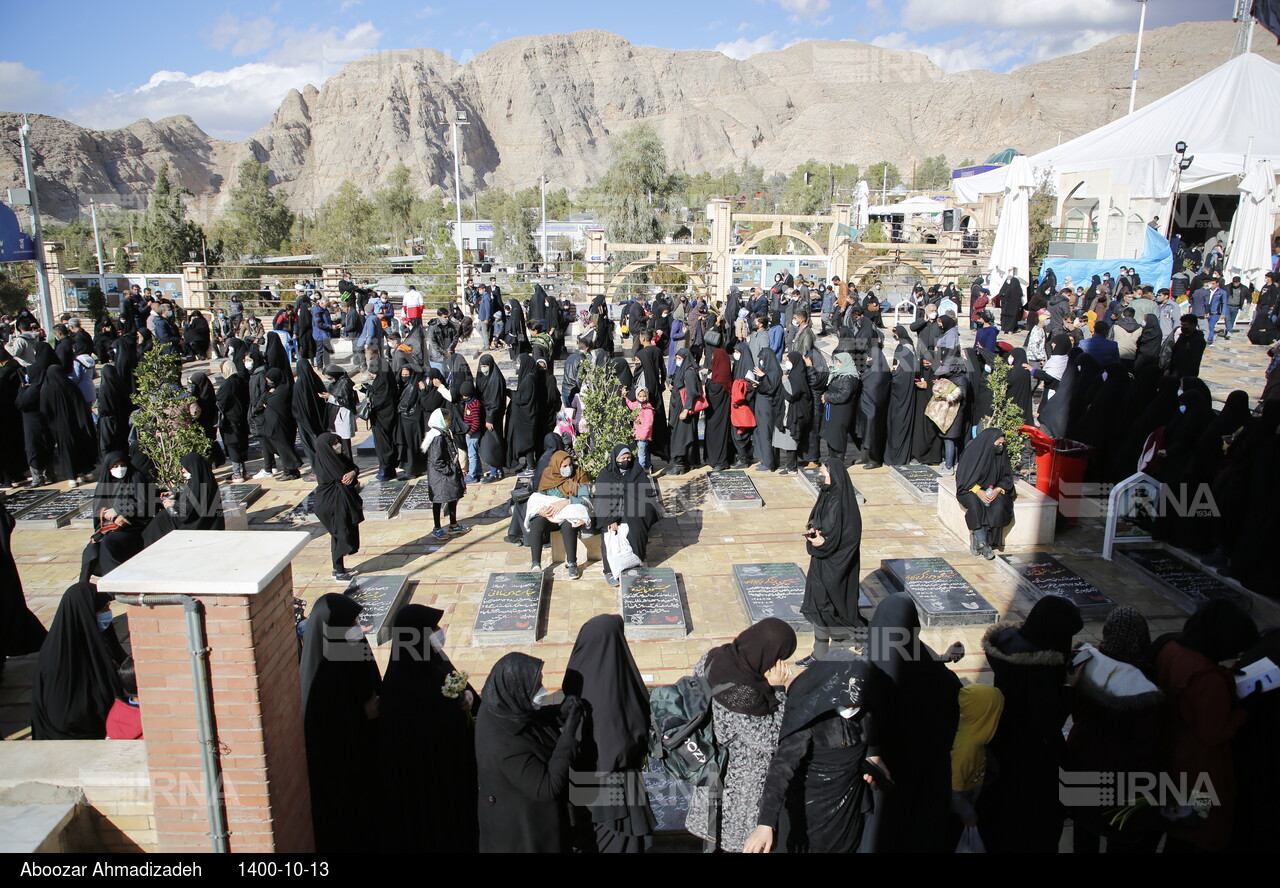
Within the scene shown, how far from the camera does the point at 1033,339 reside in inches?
515

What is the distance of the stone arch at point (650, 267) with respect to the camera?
22.6 m

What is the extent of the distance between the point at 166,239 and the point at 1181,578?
39.1m

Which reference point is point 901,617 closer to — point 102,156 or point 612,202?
point 612,202

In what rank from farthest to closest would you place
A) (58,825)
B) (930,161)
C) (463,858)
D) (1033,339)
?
1. (930,161)
2. (1033,339)
3. (463,858)
4. (58,825)

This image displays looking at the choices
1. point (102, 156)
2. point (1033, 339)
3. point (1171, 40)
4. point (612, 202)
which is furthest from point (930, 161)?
point (102, 156)

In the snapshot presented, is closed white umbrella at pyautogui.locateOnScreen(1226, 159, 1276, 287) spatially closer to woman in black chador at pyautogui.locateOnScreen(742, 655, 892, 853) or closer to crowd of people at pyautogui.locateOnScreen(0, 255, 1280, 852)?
crowd of people at pyautogui.locateOnScreen(0, 255, 1280, 852)

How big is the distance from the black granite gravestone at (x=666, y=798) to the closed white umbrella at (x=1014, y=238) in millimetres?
18754

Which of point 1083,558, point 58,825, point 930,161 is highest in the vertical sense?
point 930,161

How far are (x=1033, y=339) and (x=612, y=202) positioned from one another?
31.4 metres

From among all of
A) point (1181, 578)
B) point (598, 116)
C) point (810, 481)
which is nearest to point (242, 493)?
point (810, 481)

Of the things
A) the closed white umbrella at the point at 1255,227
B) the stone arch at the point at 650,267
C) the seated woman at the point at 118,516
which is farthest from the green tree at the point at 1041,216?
the seated woman at the point at 118,516

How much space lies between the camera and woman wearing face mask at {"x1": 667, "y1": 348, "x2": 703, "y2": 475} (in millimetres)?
9117

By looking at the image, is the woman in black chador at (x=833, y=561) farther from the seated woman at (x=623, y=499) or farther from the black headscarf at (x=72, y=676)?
the black headscarf at (x=72, y=676)

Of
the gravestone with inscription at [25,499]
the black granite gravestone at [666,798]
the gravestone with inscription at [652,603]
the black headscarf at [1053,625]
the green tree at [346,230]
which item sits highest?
the green tree at [346,230]
